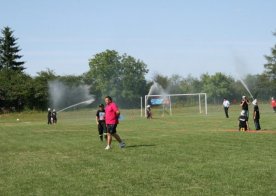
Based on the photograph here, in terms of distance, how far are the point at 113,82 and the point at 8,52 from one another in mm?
30032

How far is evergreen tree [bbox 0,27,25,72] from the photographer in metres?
98.8

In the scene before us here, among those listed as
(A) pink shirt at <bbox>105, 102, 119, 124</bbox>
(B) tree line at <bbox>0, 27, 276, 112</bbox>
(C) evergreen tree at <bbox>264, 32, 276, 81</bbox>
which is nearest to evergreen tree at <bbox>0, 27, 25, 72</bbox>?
(B) tree line at <bbox>0, 27, 276, 112</bbox>

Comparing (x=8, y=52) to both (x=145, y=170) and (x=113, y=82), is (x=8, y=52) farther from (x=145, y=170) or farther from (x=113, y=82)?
(x=145, y=170)

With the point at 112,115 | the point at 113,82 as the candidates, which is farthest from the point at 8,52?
the point at 112,115

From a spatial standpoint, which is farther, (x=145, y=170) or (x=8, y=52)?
(x=8, y=52)

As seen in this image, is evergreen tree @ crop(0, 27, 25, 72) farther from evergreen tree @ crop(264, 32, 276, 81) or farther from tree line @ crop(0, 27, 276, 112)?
evergreen tree @ crop(264, 32, 276, 81)

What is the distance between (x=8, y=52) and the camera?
3890 inches

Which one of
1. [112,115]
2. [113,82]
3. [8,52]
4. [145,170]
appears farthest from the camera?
[113,82]

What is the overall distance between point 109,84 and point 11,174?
107 meters

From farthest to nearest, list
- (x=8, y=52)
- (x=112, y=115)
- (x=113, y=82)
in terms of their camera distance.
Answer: (x=113, y=82)
(x=8, y=52)
(x=112, y=115)

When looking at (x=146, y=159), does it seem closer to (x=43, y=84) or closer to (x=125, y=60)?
(x=43, y=84)

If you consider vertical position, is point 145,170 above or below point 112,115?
below

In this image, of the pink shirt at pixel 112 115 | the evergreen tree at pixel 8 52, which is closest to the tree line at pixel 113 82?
the evergreen tree at pixel 8 52

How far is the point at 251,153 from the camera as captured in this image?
14.9 metres
